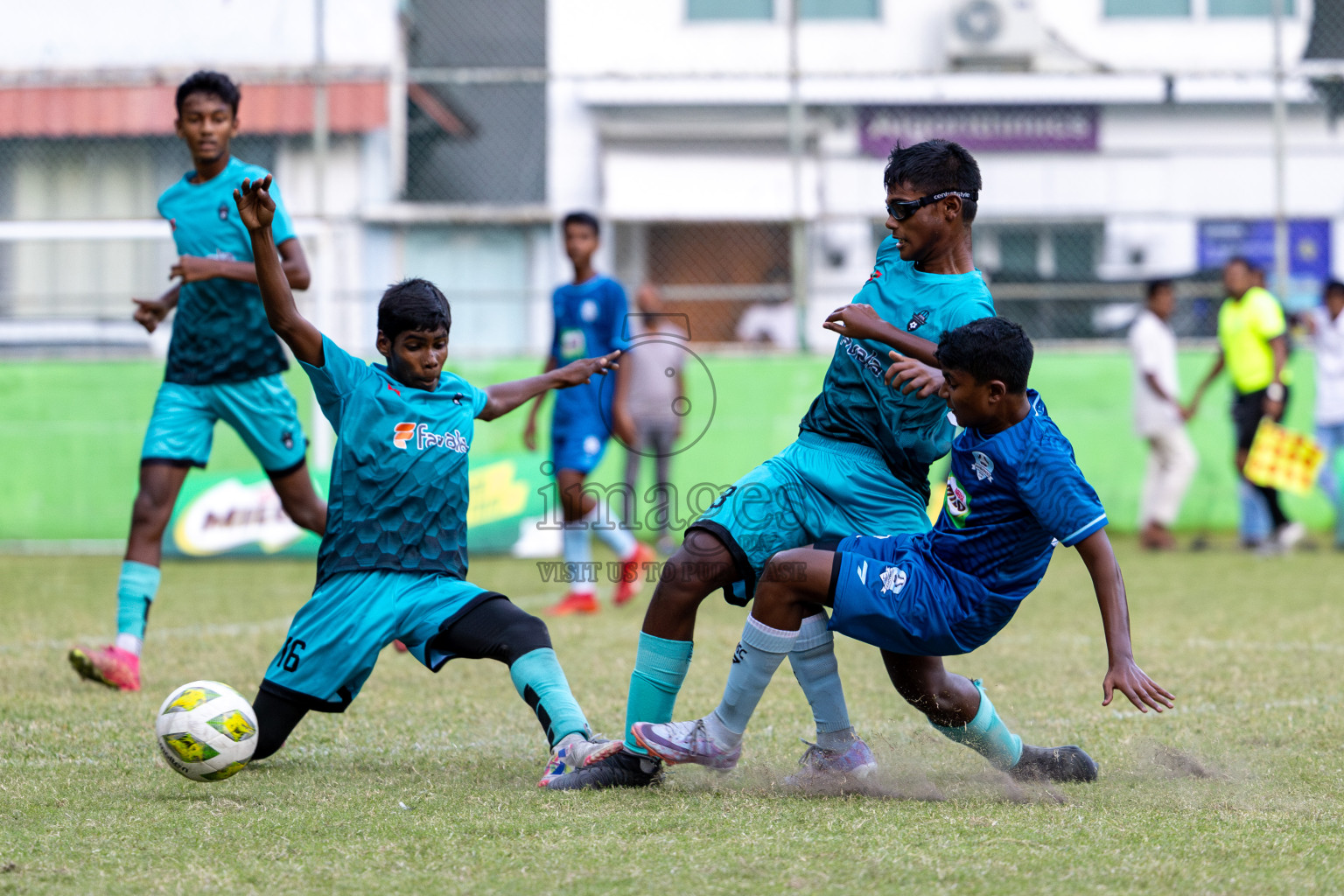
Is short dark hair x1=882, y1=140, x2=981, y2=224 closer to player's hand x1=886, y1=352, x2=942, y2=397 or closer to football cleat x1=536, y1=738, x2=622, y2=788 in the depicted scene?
player's hand x1=886, y1=352, x2=942, y2=397

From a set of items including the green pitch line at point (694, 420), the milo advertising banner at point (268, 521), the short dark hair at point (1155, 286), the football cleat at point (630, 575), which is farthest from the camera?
the green pitch line at point (694, 420)

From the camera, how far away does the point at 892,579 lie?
3.63 metres

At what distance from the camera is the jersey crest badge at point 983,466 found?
3.58 meters

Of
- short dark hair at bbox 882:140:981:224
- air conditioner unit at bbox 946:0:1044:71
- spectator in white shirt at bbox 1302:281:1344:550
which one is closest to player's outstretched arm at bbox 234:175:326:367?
short dark hair at bbox 882:140:981:224

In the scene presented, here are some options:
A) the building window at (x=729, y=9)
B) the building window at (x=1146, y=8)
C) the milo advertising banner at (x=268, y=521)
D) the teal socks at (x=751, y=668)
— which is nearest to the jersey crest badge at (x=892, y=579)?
the teal socks at (x=751, y=668)

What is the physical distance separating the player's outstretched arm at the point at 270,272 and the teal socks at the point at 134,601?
6.27 ft

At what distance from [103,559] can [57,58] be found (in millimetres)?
4811

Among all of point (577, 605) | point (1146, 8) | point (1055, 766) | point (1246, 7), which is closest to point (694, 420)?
point (577, 605)

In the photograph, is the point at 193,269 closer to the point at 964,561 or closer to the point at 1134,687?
the point at 964,561

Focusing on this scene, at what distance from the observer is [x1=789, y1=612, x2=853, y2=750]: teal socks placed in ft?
12.9

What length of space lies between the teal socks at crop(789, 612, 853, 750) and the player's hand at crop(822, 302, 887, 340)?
74 cm

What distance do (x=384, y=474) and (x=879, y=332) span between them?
4.55 feet

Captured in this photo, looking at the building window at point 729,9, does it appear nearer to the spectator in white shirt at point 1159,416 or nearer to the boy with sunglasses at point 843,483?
the spectator in white shirt at point 1159,416

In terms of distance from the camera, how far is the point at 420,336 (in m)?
4.11
